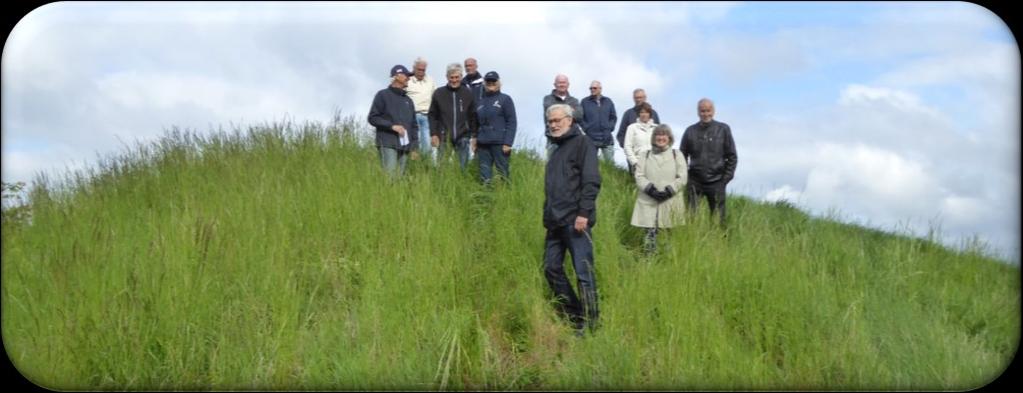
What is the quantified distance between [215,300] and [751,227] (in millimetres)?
5998

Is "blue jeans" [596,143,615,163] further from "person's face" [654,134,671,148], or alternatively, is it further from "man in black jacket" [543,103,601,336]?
"man in black jacket" [543,103,601,336]

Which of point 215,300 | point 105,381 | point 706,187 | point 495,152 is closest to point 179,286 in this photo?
point 215,300

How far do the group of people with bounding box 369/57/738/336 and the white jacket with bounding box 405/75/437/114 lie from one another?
0.05ft

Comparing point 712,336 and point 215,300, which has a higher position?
point 215,300

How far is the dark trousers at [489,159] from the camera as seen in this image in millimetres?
10453

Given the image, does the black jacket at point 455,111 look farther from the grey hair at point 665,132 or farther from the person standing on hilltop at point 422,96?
the grey hair at point 665,132

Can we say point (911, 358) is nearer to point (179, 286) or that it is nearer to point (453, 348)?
point (453, 348)

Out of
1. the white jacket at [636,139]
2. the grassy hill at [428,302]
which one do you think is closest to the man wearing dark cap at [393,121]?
the grassy hill at [428,302]

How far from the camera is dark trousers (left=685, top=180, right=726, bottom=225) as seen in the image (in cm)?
930

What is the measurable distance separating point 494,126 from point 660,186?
8.79ft

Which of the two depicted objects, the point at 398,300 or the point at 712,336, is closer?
the point at 712,336

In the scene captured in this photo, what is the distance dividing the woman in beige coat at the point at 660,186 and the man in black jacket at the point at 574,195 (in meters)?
1.79

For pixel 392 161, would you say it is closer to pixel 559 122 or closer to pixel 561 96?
pixel 561 96

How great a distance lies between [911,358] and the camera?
643 centimetres
